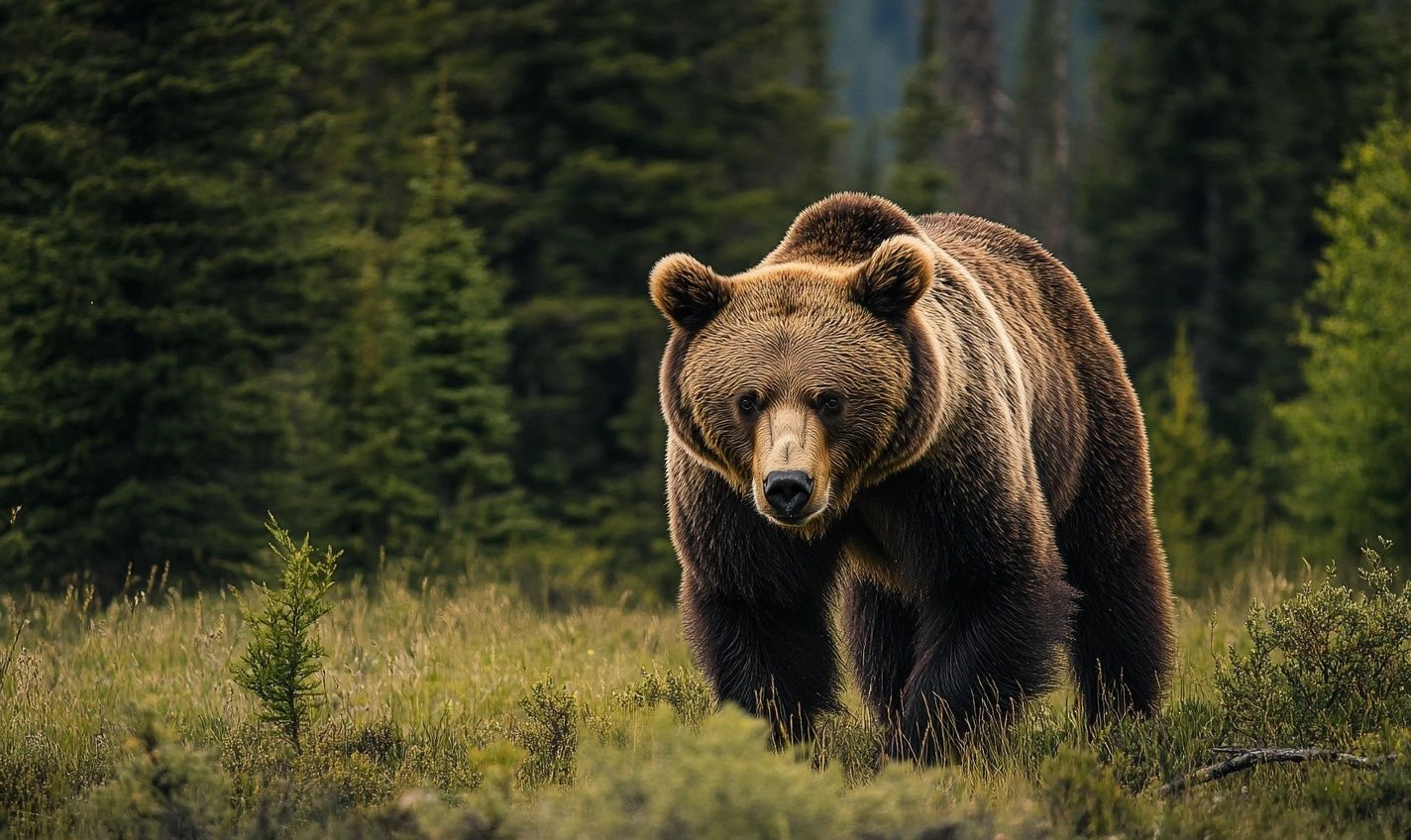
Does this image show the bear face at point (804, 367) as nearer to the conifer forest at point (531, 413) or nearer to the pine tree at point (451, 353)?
the conifer forest at point (531, 413)

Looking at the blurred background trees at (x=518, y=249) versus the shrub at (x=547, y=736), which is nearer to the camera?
the shrub at (x=547, y=736)

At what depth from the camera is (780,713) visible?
18.1 ft

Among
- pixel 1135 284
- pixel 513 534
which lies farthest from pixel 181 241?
pixel 1135 284

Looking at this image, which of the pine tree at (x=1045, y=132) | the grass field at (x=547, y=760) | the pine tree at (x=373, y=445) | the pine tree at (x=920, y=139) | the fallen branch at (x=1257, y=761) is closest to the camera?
the grass field at (x=547, y=760)

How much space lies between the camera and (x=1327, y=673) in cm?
556

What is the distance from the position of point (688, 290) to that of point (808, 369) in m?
0.55

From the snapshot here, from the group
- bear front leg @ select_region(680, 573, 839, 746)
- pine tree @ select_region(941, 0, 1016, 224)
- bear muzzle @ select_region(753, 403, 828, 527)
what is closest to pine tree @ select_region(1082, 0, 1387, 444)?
pine tree @ select_region(941, 0, 1016, 224)

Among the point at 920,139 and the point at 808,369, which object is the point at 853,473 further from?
the point at 920,139

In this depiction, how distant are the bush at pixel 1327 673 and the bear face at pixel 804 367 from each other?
1.63m

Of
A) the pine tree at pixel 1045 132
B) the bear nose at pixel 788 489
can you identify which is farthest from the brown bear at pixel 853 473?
the pine tree at pixel 1045 132

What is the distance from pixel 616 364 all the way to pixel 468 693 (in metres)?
15.0

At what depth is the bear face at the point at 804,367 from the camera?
5.09 metres

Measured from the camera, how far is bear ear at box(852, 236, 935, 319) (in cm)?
528

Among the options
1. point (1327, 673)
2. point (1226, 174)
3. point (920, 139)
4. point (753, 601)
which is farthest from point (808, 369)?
point (1226, 174)
